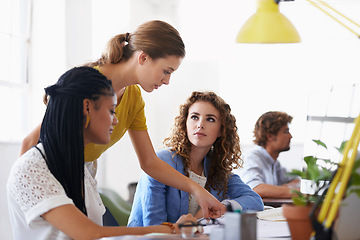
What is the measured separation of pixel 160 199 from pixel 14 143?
1.83m

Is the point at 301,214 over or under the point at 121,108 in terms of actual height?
under

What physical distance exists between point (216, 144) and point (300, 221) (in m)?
1.28

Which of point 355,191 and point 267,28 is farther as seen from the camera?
point 267,28

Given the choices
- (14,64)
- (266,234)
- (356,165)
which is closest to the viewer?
Answer: (356,165)

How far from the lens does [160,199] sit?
2268 mm

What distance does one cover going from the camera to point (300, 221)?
1347 millimetres

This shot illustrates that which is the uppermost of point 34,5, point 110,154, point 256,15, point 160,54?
point 34,5

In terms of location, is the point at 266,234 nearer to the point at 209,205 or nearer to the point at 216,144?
the point at 209,205

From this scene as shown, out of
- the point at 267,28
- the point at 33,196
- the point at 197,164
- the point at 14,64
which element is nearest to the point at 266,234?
the point at 33,196

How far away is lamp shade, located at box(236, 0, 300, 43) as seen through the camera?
7.85 feet

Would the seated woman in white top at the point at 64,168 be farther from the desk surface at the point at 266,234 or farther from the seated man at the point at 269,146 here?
the seated man at the point at 269,146

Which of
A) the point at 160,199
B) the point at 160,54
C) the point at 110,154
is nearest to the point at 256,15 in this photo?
the point at 160,54

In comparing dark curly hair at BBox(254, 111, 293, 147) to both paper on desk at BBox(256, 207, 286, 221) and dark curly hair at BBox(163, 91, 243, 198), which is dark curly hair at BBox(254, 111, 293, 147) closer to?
dark curly hair at BBox(163, 91, 243, 198)

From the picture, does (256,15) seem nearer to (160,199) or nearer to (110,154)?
(160,199)
